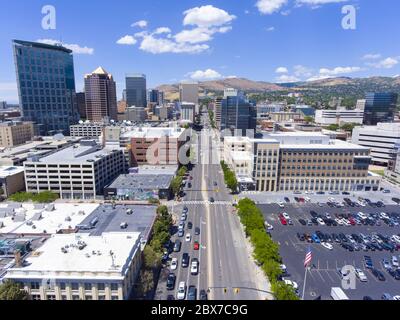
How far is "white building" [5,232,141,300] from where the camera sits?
12.6 m

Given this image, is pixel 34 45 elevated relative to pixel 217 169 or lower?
elevated

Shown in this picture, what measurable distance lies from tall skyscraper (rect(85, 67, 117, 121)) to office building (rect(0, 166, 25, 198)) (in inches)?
2046

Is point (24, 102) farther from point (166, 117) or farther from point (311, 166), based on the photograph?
point (311, 166)

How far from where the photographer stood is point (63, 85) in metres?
67.2

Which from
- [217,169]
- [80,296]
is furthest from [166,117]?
[80,296]

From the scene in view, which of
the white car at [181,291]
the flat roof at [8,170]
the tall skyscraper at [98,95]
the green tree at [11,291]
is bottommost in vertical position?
the white car at [181,291]

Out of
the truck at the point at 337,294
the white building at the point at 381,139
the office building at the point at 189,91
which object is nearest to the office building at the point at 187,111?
the office building at the point at 189,91

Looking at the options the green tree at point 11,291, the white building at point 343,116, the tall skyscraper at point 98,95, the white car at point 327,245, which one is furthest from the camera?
the tall skyscraper at point 98,95

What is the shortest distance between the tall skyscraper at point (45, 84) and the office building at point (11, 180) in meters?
34.5

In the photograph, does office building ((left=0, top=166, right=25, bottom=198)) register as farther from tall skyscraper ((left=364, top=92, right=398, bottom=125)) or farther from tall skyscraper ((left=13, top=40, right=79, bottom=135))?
tall skyscraper ((left=364, top=92, right=398, bottom=125))

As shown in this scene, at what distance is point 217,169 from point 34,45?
50.5m

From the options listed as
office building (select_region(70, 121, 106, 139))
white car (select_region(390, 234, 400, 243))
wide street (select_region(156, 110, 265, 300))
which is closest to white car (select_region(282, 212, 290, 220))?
wide street (select_region(156, 110, 265, 300))

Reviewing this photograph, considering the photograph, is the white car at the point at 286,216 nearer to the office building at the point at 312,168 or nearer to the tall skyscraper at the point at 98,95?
the office building at the point at 312,168

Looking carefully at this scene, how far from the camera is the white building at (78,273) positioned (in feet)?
41.2
